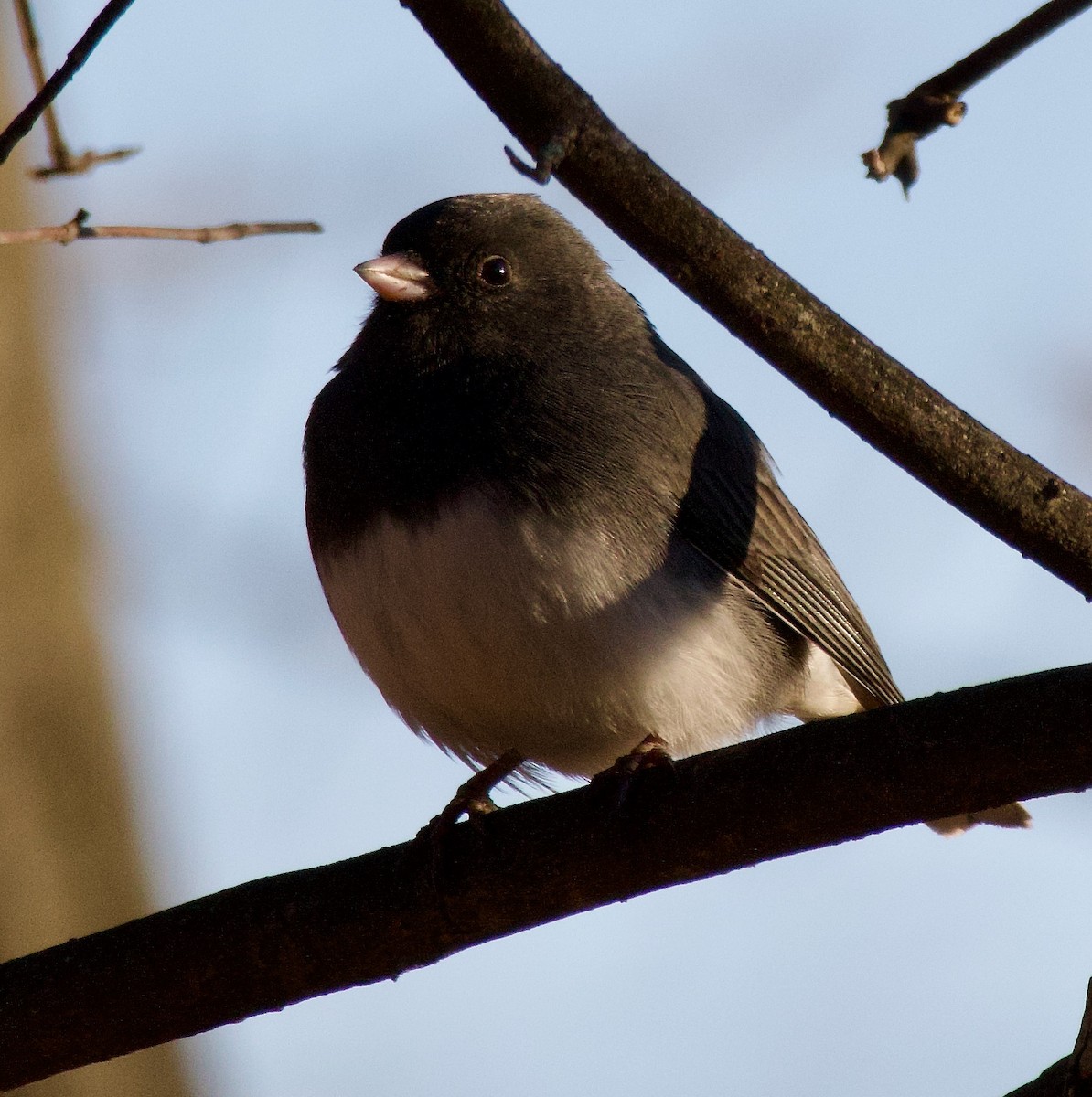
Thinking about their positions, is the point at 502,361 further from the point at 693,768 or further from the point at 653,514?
the point at 693,768

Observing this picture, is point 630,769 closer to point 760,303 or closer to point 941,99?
point 760,303

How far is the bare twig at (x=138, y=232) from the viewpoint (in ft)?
8.55

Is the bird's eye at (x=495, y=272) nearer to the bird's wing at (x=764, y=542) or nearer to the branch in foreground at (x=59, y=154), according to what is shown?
the bird's wing at (x=764, y=542)

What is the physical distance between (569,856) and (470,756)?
111 centimetres

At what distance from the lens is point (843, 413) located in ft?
8.02

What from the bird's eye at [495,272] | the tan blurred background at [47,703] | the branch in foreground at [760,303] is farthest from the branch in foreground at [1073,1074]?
the tan blurred background at [47,703]

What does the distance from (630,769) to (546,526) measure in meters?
0.50

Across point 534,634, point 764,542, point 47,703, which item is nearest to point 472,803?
point 534,634

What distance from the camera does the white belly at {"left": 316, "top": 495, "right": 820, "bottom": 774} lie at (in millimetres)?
2969

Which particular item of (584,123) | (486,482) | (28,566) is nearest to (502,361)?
(486,482)

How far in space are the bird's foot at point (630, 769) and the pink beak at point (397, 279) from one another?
1.16m

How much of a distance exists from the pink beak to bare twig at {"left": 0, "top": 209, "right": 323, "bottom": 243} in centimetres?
65

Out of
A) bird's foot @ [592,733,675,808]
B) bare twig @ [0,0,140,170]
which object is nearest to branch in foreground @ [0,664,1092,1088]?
bird's foot @ [592,733,675,808]

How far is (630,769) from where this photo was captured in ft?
9.18
